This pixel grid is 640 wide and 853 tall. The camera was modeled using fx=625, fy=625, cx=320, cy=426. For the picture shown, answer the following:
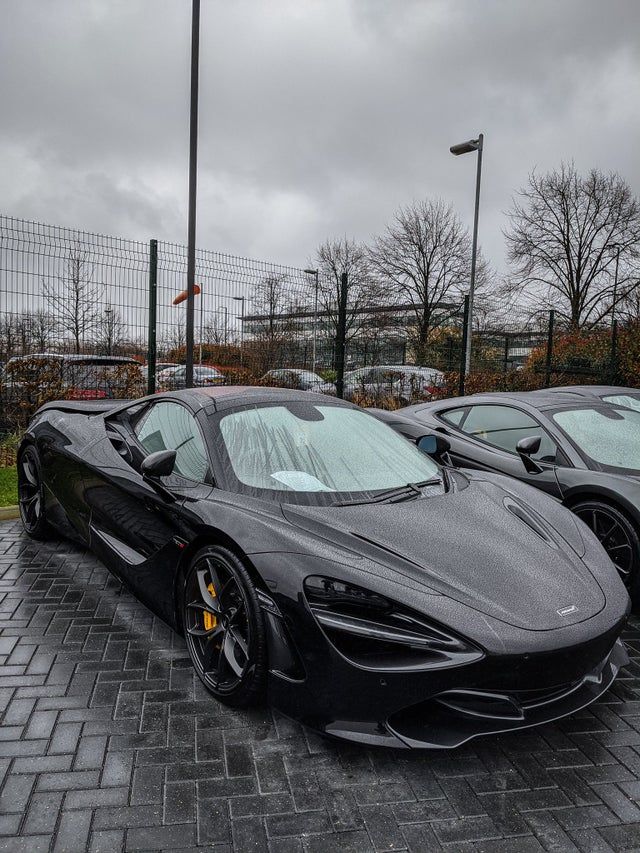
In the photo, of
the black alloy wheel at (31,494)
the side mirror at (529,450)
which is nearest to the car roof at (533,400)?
the side mirror at (529,450)

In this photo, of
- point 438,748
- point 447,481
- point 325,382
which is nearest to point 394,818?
point 438,748

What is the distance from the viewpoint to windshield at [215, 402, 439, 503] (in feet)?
9.45

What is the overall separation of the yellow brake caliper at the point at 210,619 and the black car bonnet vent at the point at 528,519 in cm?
144

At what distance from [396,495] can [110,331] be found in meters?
5.75

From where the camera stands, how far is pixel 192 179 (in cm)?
802

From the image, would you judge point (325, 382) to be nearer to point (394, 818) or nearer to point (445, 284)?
point (394, 818)

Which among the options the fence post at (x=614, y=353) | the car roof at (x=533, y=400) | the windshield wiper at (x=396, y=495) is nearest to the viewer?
the windshield wiper at (x=396, y=495)

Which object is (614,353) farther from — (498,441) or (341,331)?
(498,441)

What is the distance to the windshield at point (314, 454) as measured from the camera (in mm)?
2879

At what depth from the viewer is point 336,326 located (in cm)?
925

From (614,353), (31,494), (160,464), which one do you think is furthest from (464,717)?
(614,353)

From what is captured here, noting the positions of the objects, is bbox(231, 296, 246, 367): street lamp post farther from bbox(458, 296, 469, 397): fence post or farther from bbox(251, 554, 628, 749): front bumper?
bbox(251, 554, 628, 749): front bumper

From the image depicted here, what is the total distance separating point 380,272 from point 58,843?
1195 inches

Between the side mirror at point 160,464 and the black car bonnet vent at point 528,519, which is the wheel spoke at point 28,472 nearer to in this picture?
the side mirror at point 160,464
